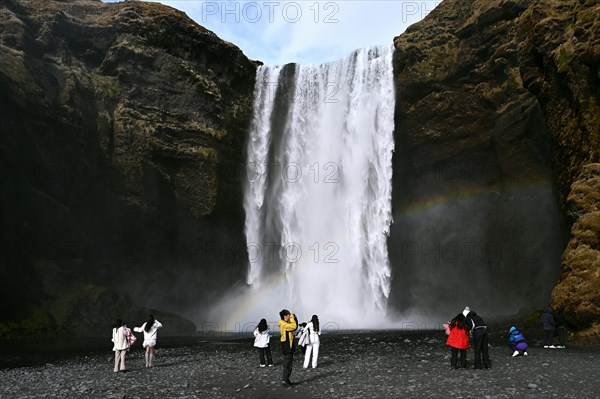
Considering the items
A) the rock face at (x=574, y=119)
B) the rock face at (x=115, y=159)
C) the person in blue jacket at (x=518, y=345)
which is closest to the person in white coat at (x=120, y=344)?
the person in blue jacket at (x=518, y=345)

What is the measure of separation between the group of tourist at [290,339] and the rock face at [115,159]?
2633 centimetres

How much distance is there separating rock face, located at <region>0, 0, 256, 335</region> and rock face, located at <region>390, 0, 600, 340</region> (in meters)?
16.2

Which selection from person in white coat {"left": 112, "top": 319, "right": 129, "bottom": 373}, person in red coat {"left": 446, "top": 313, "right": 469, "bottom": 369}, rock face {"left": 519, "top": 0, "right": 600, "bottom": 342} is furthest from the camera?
rock face {"left": 519, "top": 0, "right": 600, "bottom": 342}

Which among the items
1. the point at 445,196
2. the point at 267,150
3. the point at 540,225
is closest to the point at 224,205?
the point at 267,150

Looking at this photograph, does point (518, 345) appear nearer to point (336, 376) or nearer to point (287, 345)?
point (336, 376)

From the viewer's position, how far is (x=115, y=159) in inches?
1769

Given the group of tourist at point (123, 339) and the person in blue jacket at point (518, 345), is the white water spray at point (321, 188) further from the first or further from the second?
the group of tourist at point (123, 339)

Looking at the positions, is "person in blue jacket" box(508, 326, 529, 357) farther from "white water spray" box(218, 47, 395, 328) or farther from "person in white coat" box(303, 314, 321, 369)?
"white water spray" box(218, 47, 395, 328)

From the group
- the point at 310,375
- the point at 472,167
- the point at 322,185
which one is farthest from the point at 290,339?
the point at 322,185

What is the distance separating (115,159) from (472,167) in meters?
30.5

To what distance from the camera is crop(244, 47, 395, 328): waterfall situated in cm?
4634

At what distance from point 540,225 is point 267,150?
2497 cm

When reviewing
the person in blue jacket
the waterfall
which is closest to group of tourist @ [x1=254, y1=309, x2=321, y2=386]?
the person in blue jacket

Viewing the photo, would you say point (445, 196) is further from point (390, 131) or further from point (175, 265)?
point (175, 265)
